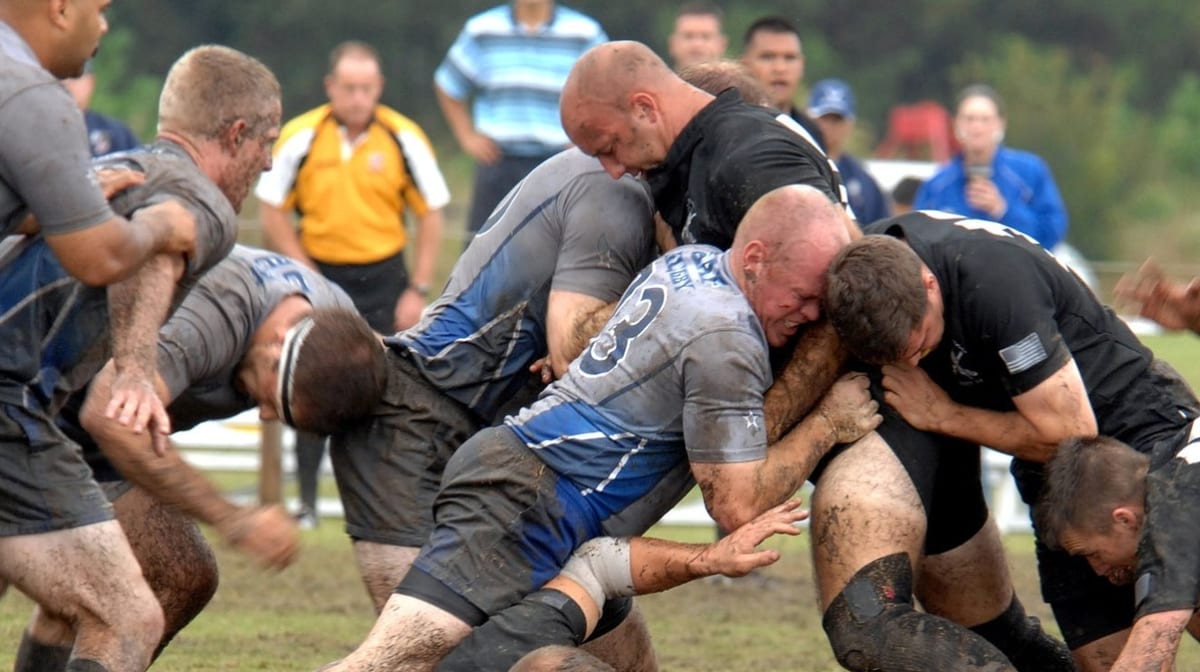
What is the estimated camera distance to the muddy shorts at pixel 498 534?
5.06 meters

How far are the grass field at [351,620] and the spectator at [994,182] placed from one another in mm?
1649

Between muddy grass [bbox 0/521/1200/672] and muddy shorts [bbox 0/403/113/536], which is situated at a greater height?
muddy shorts [bbox 0/403/113/536]

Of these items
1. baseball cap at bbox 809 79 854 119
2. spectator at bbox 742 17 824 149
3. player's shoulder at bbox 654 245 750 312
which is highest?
player's shoulder at bbox 654 245 750 312

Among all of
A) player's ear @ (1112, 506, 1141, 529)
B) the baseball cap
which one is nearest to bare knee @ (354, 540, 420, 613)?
player's ear @ (1112, 506, 1141, 529)

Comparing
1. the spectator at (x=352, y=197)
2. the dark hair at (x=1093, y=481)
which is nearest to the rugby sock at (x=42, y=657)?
the dark hair at (x=1093, y=481)

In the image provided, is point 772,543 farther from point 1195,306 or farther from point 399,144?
point 1195,306

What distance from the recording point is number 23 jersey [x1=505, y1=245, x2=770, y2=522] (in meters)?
4.87

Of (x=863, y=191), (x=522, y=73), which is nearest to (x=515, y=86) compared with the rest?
(x=522, y=73)

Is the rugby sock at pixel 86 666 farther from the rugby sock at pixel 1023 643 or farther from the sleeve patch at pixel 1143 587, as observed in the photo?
the sleeve patch at pixel 1143 587

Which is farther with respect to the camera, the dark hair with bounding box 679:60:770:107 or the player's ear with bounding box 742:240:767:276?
the dark hair with bounding box 679:60:770:107

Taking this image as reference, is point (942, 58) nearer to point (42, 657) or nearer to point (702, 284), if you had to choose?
point (702, 284)

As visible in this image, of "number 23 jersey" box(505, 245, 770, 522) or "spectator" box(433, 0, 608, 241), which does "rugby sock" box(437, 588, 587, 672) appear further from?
"spectator" box(433, 0, 608, 241)

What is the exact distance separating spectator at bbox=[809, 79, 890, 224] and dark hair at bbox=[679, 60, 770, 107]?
3.37m

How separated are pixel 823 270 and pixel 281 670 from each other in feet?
8.36
